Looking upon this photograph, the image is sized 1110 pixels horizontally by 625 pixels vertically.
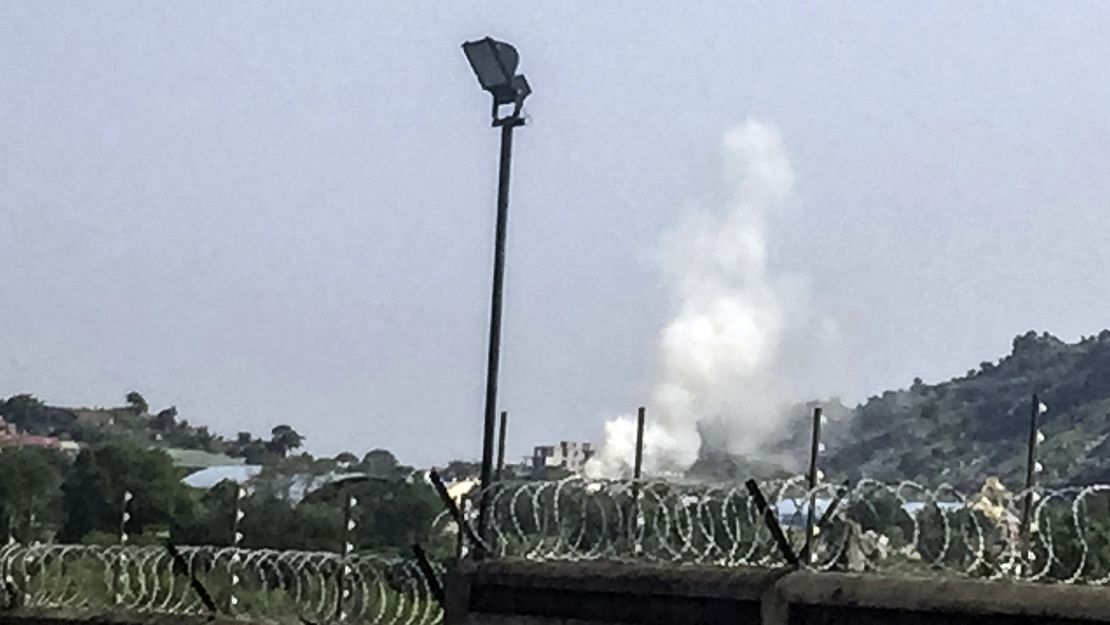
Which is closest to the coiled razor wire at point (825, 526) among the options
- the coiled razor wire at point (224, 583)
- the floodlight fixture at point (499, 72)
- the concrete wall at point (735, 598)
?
the concrete wall at point (735, 598)

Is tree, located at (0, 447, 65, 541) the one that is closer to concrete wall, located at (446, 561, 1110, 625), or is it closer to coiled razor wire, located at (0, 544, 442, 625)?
coiled razor wire, located at (0, 544, 442, 625)

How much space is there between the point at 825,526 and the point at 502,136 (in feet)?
9.90

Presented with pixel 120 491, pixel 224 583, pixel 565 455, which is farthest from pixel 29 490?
pixel 224 583

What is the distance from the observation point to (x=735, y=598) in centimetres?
717

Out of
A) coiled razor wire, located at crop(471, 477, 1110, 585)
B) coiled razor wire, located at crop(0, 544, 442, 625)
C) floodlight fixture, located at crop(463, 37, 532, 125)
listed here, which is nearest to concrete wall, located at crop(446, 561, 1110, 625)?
coiled razor wire, located at crop(471, 477, 1110, 585)

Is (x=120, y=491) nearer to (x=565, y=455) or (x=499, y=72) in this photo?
(x=565, y=455)

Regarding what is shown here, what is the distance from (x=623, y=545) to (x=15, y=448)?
77.1 ft

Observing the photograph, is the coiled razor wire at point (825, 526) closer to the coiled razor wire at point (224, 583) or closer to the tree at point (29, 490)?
the coiled razor wire at point (224, 583)

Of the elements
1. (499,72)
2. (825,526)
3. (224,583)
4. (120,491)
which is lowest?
(224,583)

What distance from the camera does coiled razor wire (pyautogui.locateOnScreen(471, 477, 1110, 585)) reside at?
6055 millimetres

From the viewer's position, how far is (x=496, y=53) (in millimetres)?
8969

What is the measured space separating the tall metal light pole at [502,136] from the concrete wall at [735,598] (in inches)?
33.3

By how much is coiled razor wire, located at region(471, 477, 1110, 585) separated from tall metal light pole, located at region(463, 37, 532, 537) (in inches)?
22.6

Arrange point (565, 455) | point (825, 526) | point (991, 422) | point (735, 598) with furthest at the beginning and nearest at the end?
A: point (991, 422) → point (565, 455) → point (735, 598) → point (825, 526)
